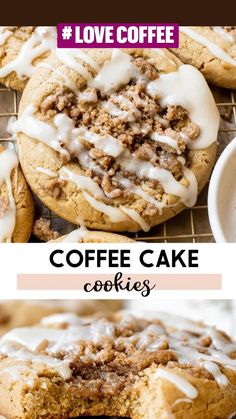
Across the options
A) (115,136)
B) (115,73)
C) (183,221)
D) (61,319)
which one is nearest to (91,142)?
(115,136)

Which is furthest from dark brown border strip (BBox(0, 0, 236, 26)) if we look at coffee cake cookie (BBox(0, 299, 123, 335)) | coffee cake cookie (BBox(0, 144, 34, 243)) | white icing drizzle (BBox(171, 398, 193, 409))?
white icing drizzle (BBox(171, 398, 193, 409))

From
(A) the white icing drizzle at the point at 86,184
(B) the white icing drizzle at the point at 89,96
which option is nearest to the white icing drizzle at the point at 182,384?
(A) the white icing drizzle at the point at 86,184

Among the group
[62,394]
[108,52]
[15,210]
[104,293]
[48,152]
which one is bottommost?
[62,394]

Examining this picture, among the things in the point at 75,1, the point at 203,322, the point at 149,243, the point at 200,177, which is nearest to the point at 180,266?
the point at 149,243

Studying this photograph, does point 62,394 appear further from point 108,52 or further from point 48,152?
point 108,52

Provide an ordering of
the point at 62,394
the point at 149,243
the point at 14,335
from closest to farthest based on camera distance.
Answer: the point at 62,394 < the point at 149,243 < the point at 14,335

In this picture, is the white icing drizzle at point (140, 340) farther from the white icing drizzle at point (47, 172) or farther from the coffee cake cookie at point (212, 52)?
the coffee cake cookie at point (212, 52)

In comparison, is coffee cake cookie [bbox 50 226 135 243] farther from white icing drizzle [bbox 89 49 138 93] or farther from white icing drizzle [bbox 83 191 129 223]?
white icing drizzle [bbox 89 49 138 93]

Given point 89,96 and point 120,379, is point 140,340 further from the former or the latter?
point 89,96
